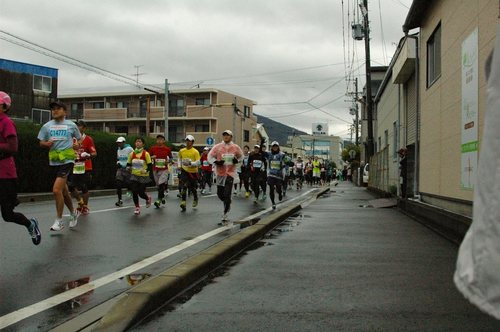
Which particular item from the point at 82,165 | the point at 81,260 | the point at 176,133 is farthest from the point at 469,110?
the point at 176,133

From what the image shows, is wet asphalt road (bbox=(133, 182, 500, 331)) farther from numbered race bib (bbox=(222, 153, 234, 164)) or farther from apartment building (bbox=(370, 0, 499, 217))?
numbered race bib (bbox=(222, 153, 234, 164))

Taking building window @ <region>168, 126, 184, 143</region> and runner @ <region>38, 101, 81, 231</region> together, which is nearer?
runner @ <region>38, 101, 81, 231</region>

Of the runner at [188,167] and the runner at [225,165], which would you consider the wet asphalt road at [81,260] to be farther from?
the runner at [188,167]

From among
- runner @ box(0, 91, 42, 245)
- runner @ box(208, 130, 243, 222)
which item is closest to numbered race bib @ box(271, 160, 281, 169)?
runner @ box(208, 130, 243, 222)

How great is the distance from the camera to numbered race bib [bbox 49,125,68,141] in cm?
785

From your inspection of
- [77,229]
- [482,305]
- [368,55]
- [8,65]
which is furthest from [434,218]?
[8,65]

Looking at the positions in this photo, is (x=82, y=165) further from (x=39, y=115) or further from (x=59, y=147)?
(x=39, y=115)

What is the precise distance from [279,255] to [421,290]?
2192 mm

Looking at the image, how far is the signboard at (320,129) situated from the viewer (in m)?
134

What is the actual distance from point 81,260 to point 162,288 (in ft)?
6.44

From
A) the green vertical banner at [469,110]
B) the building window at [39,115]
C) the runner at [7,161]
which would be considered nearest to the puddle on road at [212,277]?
the runner at [7,161]

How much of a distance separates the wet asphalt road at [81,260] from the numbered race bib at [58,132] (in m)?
1.42

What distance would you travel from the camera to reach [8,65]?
39.0 m

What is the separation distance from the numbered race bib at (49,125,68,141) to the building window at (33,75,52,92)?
35270 mm
